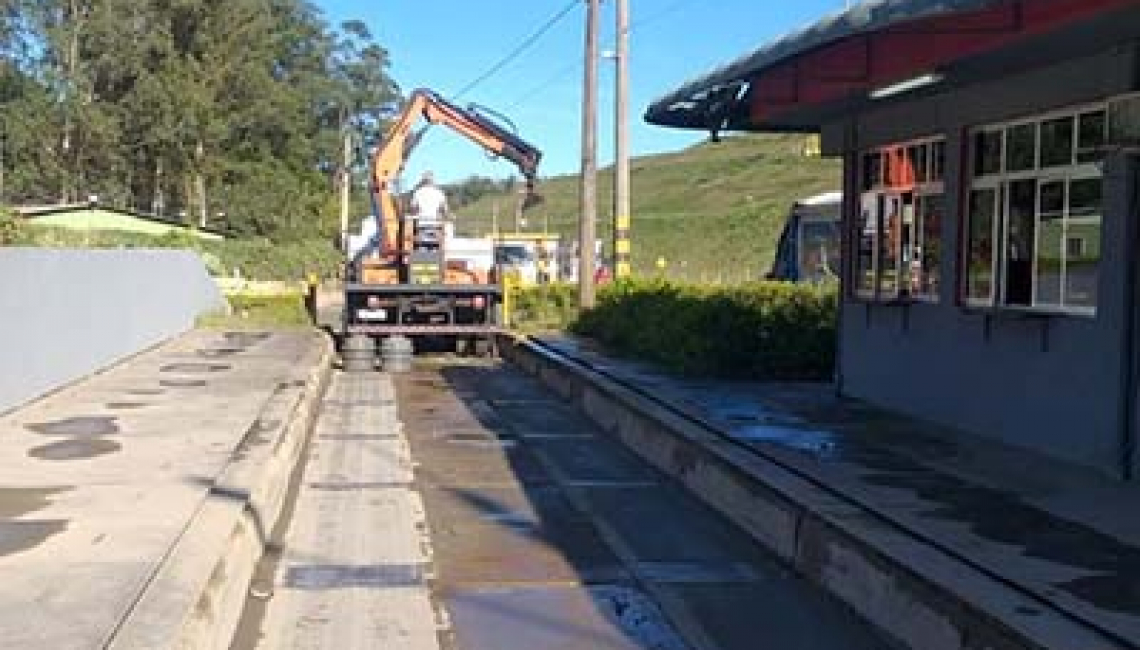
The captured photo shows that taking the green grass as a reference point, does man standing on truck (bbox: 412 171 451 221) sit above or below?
above

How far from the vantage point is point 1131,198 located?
410 inches

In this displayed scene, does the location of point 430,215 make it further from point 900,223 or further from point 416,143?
point 900,223

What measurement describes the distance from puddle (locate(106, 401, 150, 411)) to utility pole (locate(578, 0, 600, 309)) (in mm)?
14166

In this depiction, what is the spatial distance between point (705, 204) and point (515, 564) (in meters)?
115

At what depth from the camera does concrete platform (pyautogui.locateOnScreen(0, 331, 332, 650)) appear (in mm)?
6559

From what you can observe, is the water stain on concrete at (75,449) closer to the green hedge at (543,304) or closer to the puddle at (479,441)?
the puddle at (479,441)

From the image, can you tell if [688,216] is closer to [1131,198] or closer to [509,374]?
[509,374]

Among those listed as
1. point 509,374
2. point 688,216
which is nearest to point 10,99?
point 688,216

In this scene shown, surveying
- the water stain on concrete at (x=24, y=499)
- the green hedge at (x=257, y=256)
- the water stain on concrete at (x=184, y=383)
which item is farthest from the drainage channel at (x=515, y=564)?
the green hedge at (x=257, y=256)

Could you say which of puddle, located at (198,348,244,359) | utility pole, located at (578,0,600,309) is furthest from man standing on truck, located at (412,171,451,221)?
puddle, located at (198,348,244,359)

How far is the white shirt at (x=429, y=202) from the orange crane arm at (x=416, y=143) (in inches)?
18.7

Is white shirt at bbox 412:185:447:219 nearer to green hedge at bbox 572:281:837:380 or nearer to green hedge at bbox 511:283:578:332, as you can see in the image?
green hedge at bbox 511:283:578:332

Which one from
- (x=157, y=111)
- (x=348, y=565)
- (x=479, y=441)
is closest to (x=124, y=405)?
(x=479, y=441)

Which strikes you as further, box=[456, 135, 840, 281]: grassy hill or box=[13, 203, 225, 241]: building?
box=[456, 135, 840, 281]: grassy hill
